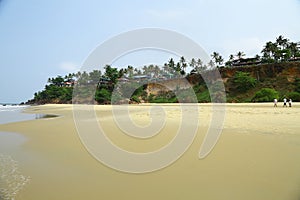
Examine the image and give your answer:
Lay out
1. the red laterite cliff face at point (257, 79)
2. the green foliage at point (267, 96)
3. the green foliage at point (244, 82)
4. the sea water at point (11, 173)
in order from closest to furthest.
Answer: the sea water at point (11, 173) → the green foliage at point (267, 96) → the red laterite cliff face at point (257, 79) → the green foliage at point (244, 82)

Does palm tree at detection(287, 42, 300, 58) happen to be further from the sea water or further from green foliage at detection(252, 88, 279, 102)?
the sea water

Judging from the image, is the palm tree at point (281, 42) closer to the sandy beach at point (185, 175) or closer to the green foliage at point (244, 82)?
the green foliage at point (244, 82)

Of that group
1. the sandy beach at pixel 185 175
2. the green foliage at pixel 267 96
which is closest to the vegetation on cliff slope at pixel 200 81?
the green foliage at pixel 267 96

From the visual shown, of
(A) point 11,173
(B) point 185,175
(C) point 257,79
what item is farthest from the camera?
(C) point 257,79

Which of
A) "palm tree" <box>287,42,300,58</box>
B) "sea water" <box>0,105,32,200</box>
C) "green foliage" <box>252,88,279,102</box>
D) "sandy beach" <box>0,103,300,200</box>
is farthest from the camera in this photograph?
"palm tree" <box>287,42,300,58</box>

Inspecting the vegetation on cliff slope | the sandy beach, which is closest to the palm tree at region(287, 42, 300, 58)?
the vegetation on cliff slope

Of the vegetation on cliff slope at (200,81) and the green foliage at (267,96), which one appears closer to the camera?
the green foliage at (267,96)

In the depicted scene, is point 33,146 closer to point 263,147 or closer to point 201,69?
point 263,147

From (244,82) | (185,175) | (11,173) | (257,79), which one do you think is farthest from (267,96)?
(11,173)

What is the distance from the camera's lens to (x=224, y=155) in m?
3.89

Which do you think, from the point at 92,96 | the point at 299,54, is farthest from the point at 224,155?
the point at 299,54

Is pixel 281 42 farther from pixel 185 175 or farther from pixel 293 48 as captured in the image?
pixel 185 175

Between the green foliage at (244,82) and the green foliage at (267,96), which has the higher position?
the green foliage at (244,82)

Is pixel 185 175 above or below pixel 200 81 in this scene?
below
